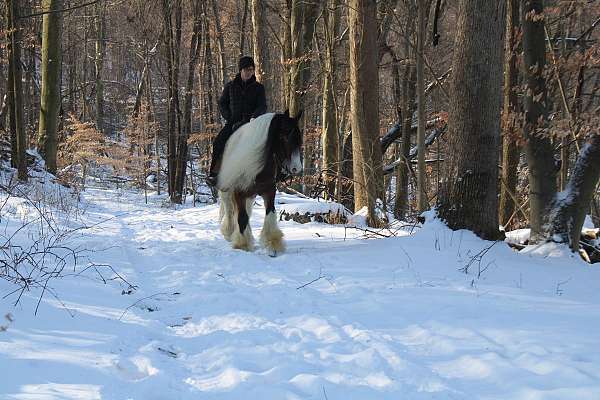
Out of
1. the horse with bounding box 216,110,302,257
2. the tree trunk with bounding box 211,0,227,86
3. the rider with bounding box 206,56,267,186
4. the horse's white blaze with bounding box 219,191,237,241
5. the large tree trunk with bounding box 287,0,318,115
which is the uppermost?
the tree trunk with bounding box 211,0,227,86

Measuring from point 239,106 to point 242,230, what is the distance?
188 cm

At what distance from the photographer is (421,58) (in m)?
7.99

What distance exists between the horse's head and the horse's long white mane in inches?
8.3

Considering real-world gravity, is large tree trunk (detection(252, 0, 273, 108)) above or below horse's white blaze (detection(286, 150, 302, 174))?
above

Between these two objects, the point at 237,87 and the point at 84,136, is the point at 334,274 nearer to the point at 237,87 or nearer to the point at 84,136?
the point at 237,87

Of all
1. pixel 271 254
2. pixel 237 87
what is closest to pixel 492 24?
pixel 237 87

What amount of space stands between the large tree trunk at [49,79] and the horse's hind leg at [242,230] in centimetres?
1026

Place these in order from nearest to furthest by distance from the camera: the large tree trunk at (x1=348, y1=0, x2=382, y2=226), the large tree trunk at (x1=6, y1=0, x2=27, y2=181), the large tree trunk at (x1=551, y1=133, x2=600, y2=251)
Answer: the large tree trunk at (x1=551, y1=133, x2=600, y2=251) < the large tree trunk at (x1=348, y1=0, x2=382, y2=226) < the large tree trunk at (x1=6, y1=0, x2=27, y2=181)

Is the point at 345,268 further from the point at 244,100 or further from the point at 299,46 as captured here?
the point at 299,46

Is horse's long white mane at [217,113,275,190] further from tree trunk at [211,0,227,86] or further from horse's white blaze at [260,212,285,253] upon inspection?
tree trunk at [211,0,227,86]

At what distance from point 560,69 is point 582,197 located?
1802 millimetres

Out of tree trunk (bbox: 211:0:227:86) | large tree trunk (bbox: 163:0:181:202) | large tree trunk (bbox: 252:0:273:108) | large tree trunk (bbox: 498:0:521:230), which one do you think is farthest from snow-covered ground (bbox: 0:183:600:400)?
tree trunk (bbox: 211:0:227:86)

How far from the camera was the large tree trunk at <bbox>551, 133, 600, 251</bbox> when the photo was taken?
6.27 meters

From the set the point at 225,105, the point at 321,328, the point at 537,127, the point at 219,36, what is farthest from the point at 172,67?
the point at 321,328
